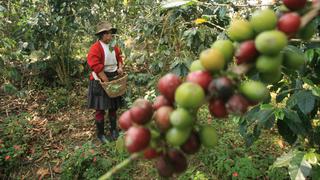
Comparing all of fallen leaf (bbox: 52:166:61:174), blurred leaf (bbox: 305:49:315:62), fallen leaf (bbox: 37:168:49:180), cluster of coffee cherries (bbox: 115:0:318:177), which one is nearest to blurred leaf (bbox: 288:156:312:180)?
blurred leaf (bbox: 305:49:315:62)

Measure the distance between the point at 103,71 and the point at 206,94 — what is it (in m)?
3.67

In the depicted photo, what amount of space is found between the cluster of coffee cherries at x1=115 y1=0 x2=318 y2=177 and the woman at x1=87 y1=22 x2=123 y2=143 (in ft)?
11.4

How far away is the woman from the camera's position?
162 inches

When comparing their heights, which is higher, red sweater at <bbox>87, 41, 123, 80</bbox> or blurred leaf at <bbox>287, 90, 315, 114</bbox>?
blurred leaf at <bbox>287, 90, 315, 114</bbox>

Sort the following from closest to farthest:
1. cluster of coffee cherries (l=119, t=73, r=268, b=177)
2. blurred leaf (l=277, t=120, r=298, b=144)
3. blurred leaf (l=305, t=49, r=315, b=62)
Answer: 1. cluster of coffee cherries (l=119, t=73, r=268, b=177)
2. blurred leaf (l=305, t=49, r=315, b=62)
3. blurred leaf (l=277, t=120, r=298, b=144)

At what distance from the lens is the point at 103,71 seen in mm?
4227

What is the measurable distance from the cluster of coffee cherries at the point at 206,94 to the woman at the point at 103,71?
349cm

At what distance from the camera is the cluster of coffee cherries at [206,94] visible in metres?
0.61

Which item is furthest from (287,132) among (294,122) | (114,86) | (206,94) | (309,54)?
(114,86)

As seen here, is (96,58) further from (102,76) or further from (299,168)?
(299,168)

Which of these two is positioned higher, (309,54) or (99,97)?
(309,54)

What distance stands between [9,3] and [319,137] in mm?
4731

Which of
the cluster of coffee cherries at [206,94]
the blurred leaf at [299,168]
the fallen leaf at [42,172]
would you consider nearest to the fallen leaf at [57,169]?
the fallen leaf at [42,172]

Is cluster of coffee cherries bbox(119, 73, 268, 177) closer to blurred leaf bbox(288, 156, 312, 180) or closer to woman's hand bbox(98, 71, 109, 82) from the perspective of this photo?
blurred leaf bbox(288, 156, 312, 180)
